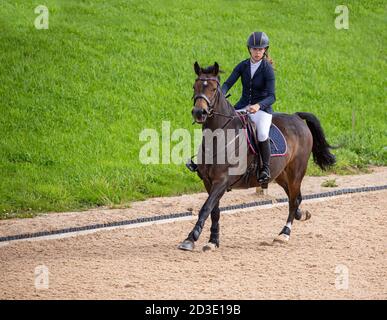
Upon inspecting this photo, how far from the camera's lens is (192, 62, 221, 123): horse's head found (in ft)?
36.2

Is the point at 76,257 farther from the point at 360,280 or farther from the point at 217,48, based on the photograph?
the point at 217,48

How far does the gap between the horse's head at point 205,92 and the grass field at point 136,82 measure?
4320 mm

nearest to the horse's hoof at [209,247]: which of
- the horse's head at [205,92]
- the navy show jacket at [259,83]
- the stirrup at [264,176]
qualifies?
the stirrup at [264,176]

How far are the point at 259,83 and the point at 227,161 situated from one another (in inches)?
50.3

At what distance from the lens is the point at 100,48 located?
21172 millimetres

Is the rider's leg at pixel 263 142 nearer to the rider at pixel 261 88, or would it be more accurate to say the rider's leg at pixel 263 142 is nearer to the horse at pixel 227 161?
the rider at pixel 261 88

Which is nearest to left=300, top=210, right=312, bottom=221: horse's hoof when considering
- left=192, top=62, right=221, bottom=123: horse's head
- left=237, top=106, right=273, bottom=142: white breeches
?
left=237, top=106, right=273, bottom=142: white breeches

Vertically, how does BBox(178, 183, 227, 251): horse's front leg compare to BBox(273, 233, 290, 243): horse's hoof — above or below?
above

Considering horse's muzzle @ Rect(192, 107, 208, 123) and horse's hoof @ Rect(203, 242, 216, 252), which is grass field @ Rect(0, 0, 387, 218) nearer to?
horse's hoof @ Rect(203, 242, 216, 252)

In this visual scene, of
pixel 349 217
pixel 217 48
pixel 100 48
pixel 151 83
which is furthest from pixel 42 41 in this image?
pixel 349 217

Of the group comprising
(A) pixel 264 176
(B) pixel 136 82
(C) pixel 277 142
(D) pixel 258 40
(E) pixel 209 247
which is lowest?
(E) pixel 209 247

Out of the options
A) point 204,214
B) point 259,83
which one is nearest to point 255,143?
point 259,83

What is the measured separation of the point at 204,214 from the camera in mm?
11516

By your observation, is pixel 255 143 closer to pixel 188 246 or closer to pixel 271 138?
pixel 271 138
